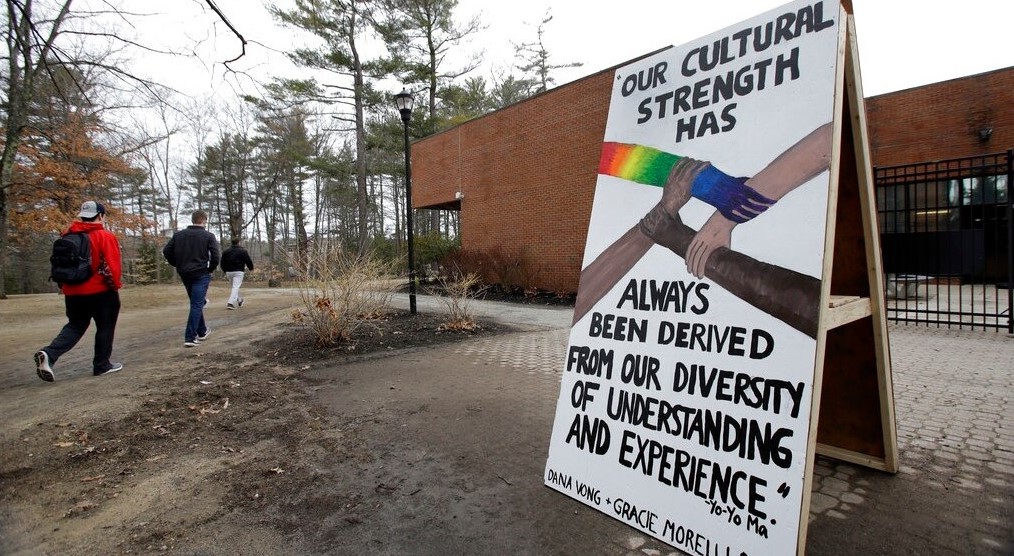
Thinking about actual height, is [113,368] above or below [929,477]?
above

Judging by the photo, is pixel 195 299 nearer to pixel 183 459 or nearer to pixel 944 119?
pixel 183 459

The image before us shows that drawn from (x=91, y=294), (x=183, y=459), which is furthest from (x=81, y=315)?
(x=183, y=459)

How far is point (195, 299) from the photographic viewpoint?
6.71 m

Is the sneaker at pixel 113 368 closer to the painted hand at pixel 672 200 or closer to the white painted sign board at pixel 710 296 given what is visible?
the white painted sign board at pixel 710 296

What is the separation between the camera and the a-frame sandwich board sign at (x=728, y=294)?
1667mm

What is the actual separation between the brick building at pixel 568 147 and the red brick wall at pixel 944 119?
23 mm

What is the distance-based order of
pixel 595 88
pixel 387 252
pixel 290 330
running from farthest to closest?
pixel 387 252 < pixel 595 88 < pixel 290 330

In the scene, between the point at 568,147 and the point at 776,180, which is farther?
the point at 568,147

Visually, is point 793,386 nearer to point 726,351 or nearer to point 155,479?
point 726,351

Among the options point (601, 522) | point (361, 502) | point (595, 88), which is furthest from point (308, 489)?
point (595, 88)

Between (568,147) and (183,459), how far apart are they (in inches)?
492

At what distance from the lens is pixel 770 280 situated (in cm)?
178

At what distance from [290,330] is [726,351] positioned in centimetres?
778

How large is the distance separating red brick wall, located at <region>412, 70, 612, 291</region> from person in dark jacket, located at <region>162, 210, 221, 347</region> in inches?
358
